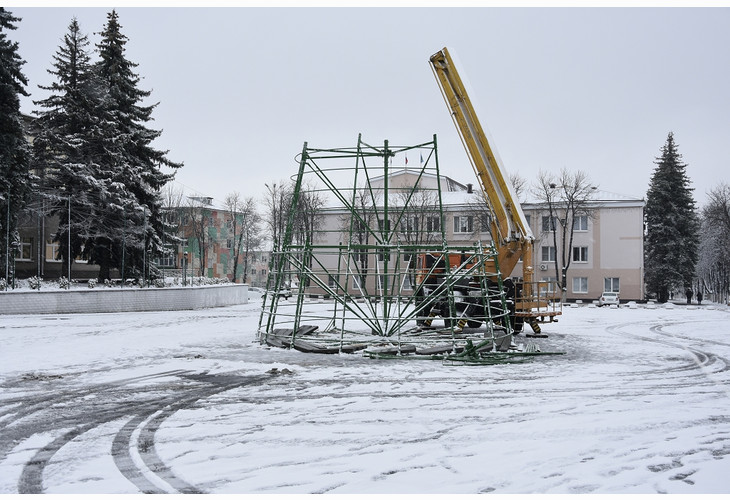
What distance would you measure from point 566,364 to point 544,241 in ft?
145

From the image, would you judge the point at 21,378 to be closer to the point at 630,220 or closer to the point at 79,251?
the point at 79,251

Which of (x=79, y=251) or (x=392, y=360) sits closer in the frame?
(x=392, y=360)

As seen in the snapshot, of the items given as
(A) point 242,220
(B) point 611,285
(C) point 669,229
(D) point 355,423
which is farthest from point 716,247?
(D) point 355,423

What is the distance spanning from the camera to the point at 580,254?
5281 centimetres

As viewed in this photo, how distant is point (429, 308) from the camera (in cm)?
1916

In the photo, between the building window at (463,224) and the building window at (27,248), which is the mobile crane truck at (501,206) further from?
the building window at (463,224)

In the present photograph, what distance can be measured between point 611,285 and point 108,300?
39646mm

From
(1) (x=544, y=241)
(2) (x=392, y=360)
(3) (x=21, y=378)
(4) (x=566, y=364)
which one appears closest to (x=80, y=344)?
(3) (x=21, y=378)

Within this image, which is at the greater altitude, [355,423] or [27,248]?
[27,248]

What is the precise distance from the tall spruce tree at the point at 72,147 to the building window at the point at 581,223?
3792 centimetres

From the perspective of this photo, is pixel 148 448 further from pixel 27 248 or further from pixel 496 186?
pixel 27 248

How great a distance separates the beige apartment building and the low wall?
1867 centimetres

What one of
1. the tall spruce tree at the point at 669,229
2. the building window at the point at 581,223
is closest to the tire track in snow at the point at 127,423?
the building window at the point at 581,223

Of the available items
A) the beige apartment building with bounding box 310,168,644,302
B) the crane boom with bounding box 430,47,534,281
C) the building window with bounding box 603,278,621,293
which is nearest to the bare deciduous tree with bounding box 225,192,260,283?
the beige apartment building with bounding box 310,168,644,302
